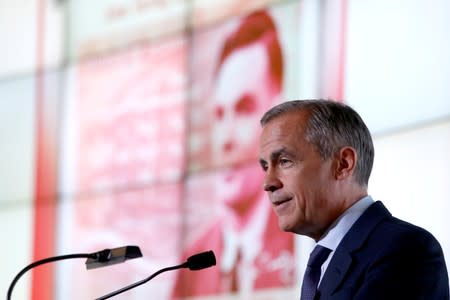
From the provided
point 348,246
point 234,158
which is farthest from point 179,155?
point 348,246

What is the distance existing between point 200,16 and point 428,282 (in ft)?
6.99

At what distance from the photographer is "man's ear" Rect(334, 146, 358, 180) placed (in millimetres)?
2494

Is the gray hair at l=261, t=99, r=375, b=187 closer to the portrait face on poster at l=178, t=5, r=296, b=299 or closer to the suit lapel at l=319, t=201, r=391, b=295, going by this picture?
the suit lapel at l=319, t=201, r=391, b=295

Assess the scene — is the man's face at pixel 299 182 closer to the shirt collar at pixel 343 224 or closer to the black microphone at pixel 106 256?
the shirt collar at pixel 343 224

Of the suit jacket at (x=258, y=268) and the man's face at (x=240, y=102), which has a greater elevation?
the man's face at (x=240, y=102)

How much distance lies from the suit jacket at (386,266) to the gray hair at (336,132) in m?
0.19

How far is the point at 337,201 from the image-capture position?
249cm

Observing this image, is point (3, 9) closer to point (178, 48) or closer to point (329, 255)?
point (178, 48)

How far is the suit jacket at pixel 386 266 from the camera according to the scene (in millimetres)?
2238

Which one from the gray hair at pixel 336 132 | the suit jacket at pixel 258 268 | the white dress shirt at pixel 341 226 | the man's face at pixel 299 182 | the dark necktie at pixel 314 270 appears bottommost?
the suit jacket at pixel 258 268

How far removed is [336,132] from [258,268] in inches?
52.7

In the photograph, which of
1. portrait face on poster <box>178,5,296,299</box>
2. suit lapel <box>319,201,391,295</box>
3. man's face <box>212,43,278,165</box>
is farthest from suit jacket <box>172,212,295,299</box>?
suit lapel <box>319,201,391,295</box>

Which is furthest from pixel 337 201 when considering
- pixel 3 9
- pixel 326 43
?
pixel 3 9

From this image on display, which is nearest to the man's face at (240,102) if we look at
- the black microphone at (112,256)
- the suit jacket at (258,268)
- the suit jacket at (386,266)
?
→ the suit jacket at (258,268)
